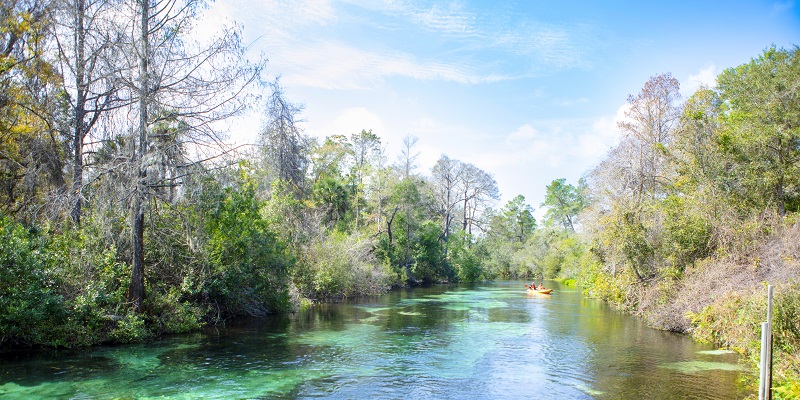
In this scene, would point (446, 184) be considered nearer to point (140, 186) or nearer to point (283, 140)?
point (283, 140)

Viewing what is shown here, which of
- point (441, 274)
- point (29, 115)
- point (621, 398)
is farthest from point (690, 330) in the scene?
point (441, 274)

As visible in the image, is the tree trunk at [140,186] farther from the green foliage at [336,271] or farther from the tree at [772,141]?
the tree at [772,141]

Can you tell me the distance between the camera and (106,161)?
17.0 metres

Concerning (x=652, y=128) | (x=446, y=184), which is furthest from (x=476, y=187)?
(x=652, y=128)

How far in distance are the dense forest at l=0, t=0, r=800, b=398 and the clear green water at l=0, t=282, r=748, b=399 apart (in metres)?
1.37

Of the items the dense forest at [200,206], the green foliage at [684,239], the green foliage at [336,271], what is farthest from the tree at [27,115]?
the green foliage at [684,239]

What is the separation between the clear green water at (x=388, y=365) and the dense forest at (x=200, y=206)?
4.50 feet

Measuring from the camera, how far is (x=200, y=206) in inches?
703

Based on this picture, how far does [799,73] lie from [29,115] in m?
29.8

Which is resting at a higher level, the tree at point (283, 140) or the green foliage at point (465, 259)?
the tree at point (283, 140)

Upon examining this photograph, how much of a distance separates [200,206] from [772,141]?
76.2ft

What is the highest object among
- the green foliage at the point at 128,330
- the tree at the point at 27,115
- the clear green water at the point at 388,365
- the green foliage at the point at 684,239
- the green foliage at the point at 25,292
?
the tree at the point at 27,115

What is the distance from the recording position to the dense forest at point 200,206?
48.1ft

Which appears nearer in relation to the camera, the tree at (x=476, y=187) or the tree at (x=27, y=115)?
the tree at (x=27, y=115)
